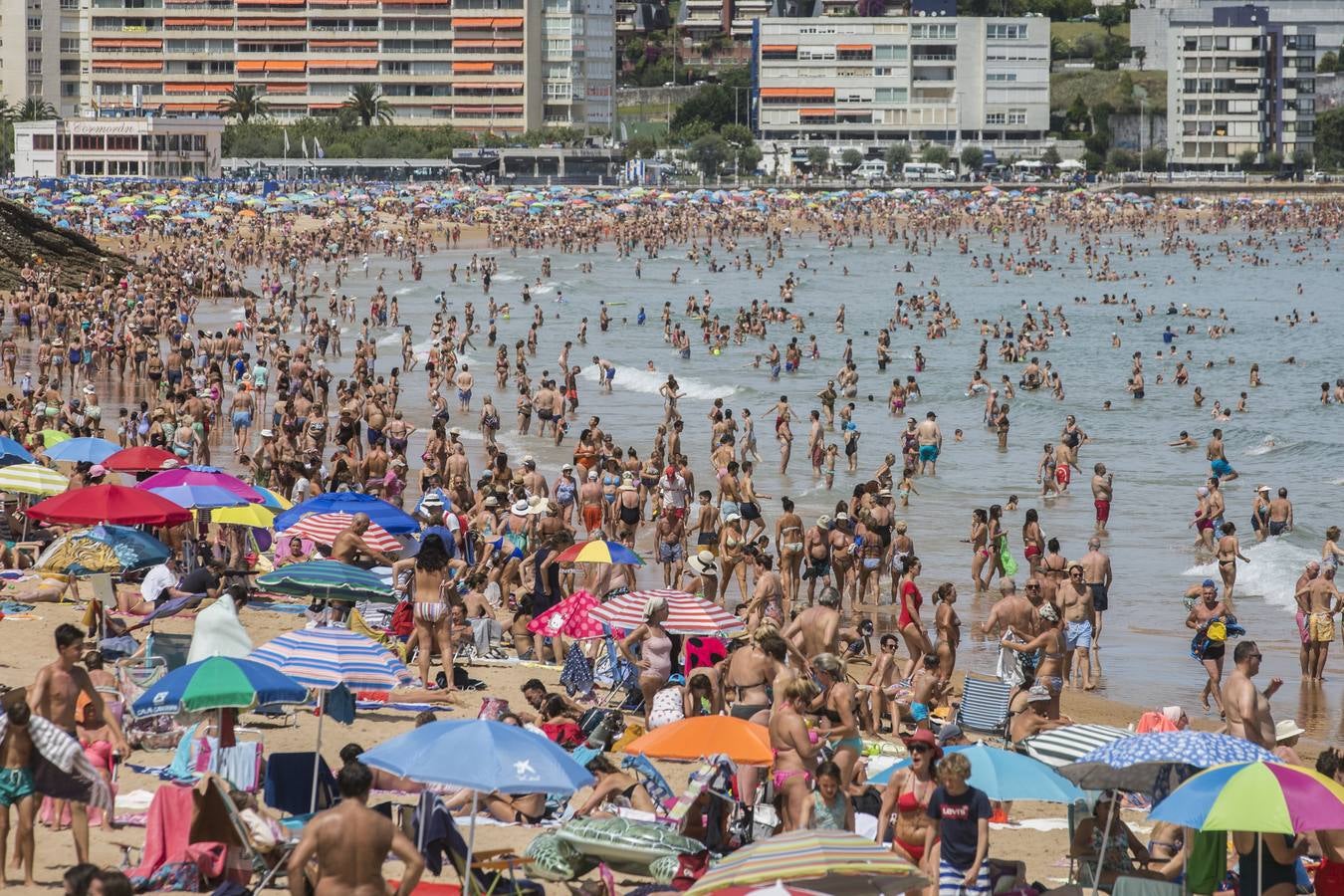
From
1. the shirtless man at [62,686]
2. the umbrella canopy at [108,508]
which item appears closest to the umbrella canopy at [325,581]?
the umbrella canopy at [108,508]

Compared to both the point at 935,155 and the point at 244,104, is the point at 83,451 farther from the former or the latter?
the point at 935,155

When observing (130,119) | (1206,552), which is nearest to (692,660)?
(1206,552)

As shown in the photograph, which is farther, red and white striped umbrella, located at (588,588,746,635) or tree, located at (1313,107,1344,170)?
tree, located at (1313,107,1344,170)

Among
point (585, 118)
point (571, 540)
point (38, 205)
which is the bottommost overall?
point (571, 540)

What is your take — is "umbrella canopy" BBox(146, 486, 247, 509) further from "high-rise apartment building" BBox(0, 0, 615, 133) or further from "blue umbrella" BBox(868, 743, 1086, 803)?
"high-rise apartment building" BBox(0, 0, 615, 133)

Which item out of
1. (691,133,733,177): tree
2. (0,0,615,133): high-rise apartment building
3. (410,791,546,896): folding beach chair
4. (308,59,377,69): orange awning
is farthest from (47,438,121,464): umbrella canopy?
(308,59,377,69): orange awning

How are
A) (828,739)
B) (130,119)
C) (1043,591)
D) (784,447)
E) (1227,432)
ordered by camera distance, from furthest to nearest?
(130,119) < (1227,432) < (784,447) < (1043,591) < (828,739)

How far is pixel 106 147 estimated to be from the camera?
106 meters

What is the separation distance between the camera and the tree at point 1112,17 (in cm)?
16288

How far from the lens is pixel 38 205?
68.6m

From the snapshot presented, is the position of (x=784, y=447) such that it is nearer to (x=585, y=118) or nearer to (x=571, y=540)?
(x=571, y=540)

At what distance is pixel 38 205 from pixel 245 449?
48.2 metres

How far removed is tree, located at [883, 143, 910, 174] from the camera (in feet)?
418

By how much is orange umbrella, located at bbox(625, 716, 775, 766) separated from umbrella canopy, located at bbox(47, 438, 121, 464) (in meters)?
8.97
